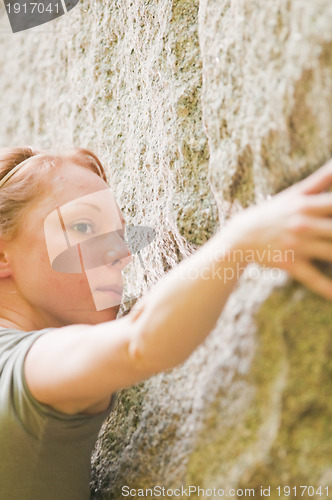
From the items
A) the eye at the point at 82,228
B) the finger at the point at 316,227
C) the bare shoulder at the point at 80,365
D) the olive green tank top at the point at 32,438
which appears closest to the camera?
the finger at the point at 316,227

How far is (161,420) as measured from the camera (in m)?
0.78

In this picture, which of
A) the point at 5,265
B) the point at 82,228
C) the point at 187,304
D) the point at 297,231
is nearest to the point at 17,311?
the point at 5,265

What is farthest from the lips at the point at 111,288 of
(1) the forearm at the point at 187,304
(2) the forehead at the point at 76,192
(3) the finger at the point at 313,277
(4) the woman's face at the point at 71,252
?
(3) the finger at the point at 313,277

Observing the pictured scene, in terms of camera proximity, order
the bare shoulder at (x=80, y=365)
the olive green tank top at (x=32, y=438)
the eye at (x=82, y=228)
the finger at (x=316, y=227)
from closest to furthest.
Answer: the finger at (x=316, y=227) < the bare shoulder at (x=80, y=365) < the olive green tank top at (x=32, y=438) < the eye at (x=82, y=228)

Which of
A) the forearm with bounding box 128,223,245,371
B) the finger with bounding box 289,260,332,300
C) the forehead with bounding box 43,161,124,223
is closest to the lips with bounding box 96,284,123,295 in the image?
the forehead with bounding box 43,161,124,223

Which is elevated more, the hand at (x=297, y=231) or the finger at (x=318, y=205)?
the finger at (x=318, y=205)

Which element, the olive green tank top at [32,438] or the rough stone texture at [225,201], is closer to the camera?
the rough stone texture at [225,201]

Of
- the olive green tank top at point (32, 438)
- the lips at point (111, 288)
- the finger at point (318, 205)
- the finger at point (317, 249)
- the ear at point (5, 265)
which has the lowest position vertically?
the olive green tank top at point (32, 438)

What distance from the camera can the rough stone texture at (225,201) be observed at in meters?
0.55

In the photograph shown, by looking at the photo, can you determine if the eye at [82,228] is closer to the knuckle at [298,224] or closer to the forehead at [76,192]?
the forehead at [76,192]

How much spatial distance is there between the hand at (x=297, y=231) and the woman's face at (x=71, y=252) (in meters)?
0.33

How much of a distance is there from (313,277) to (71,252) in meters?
0.40

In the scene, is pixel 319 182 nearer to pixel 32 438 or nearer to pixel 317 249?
pixel 317 249

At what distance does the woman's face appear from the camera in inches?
32.2
